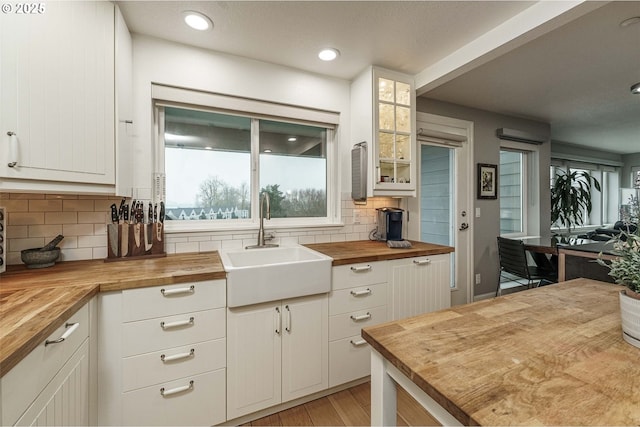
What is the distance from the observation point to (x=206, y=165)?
2.09 metres

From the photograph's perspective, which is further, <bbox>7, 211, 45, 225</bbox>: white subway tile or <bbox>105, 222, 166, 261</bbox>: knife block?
<bbox>105, 222, 166, 261</bbox>: knife block

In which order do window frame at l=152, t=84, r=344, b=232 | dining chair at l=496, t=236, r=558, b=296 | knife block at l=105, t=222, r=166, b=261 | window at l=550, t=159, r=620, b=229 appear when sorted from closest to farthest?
1. knife block at l=105, t=222, r=166, b=261
2. window frame at l=152, t=84, r=344, b=232
3. dining chair at l=496, t=236, r=558, b=296
4. window at l=550, t=159, r=620, b=229

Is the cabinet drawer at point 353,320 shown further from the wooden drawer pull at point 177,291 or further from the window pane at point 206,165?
the window pane at point 206,165

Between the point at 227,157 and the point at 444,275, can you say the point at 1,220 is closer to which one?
the point at 227,157

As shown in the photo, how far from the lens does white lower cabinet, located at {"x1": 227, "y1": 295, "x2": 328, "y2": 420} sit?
4.83 ft

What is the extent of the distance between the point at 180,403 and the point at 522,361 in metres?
1.51

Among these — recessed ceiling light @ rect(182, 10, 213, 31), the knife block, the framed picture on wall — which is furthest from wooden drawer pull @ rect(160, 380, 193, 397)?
the framed picture on wall

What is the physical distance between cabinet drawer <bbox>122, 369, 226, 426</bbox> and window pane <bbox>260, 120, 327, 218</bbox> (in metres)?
1.26

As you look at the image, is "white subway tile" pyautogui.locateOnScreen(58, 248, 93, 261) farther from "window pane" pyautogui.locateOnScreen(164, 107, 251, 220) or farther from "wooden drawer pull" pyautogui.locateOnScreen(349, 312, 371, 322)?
"wooden drawer pull" pyautogui.locateOnScreen(349, 312, 371, 322)

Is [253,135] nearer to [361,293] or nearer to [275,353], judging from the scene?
[361,293]

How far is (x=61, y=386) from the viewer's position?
927mm

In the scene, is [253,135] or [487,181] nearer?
[253,135]

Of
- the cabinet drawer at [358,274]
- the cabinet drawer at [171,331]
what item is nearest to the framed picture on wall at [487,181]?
the cabinet drawer at [358,274]

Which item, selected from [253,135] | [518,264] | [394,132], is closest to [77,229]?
[253,135]
